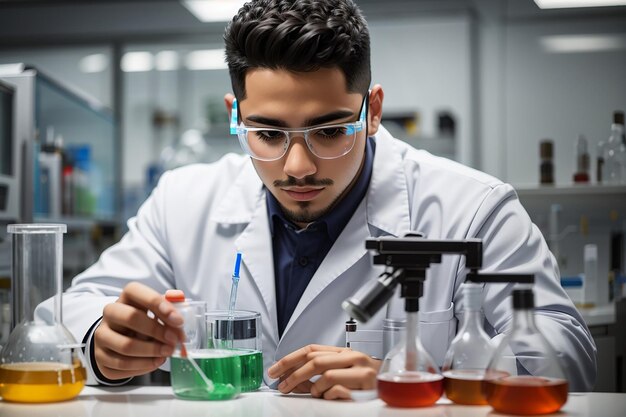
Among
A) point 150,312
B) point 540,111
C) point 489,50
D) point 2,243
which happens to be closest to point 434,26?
point 489,50

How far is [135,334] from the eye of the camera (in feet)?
3.59

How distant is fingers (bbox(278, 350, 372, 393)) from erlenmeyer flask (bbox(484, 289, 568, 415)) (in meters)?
0.21

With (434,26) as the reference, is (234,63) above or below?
below

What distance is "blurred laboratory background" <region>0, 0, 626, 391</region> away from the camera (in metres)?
3.23

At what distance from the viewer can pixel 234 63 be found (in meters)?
1.49

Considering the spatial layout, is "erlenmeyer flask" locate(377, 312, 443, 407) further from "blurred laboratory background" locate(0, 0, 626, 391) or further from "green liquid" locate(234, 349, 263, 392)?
"blurred laboratory background" locate(0, 0, 626, 391)

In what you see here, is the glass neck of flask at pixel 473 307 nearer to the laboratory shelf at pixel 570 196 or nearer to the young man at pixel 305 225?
the young man at pixel 305 225

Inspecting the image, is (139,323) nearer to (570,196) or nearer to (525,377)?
(525,377)

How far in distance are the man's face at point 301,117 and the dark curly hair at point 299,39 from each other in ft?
0.08

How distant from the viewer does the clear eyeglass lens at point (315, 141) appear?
1.35 m

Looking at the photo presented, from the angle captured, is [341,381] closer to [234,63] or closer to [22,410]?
[22,410]

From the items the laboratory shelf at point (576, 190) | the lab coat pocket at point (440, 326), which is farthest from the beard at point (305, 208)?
the laboratory shelf at point (576, 190)

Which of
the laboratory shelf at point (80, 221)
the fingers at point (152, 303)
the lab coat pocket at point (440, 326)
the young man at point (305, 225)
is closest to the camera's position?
the fingers at point (152, 303)

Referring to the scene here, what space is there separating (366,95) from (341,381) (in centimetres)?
70
